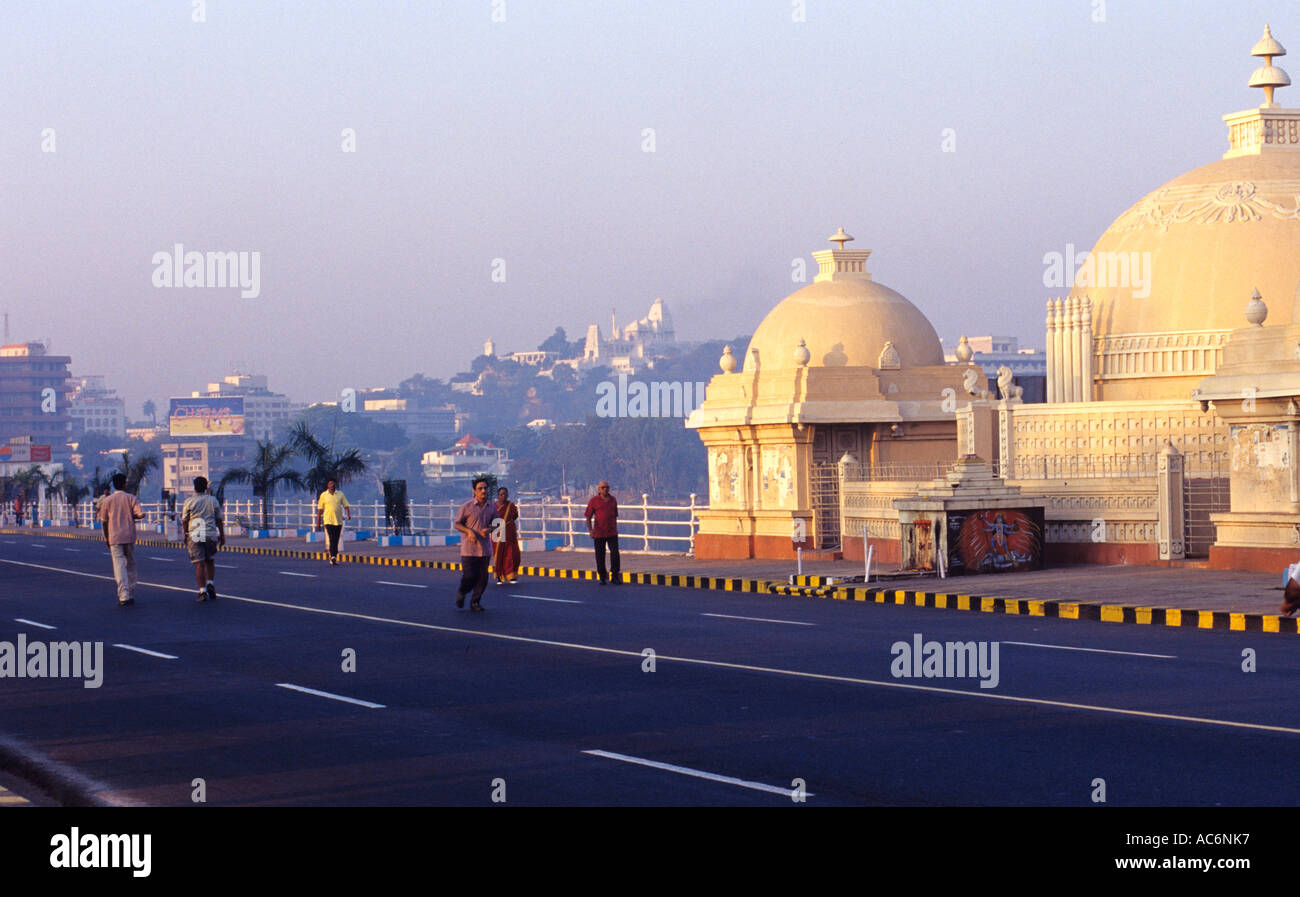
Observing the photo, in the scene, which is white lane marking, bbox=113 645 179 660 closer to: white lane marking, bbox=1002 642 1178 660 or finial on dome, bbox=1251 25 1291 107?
white lane marking, bbox=1002 642 1178 660

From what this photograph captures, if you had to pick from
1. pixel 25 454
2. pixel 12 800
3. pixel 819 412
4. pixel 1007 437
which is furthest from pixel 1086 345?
pixel 25 454

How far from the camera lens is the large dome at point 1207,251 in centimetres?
3036

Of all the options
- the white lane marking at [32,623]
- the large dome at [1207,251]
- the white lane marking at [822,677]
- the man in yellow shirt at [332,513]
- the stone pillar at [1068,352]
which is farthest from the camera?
the man in yellow shirt at [332,513]

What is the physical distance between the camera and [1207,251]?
1219 inches

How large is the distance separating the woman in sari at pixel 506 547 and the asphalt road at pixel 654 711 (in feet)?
20.3

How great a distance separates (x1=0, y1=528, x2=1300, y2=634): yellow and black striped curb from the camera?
18391mm

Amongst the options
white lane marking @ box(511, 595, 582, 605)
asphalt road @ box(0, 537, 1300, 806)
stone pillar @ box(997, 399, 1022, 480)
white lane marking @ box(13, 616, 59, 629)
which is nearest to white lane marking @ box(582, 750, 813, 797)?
asphalt road @ box(0, 537, 1300, 806)

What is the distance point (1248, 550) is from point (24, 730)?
17.3m

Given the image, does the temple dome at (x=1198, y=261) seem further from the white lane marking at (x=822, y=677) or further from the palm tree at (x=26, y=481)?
the palm tree at (x=26, y=481)

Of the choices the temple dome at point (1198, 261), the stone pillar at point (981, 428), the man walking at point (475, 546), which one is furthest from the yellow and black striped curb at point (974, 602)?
the temple dome at point (1198, 261)

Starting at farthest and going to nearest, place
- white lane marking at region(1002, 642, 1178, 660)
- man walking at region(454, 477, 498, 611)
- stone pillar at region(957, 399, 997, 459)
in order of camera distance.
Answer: stone pillar at region(957, 399, 997, 459) → man walking at region(454, 477, 498, 611) → white lane marking at region(1002, 642, 1178, 660)

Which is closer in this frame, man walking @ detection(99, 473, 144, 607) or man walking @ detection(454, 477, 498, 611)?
man walking @ detection(454, 477, 498, 611)

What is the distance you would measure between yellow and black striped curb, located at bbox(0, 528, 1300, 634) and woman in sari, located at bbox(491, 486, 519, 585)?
218 centimetres
